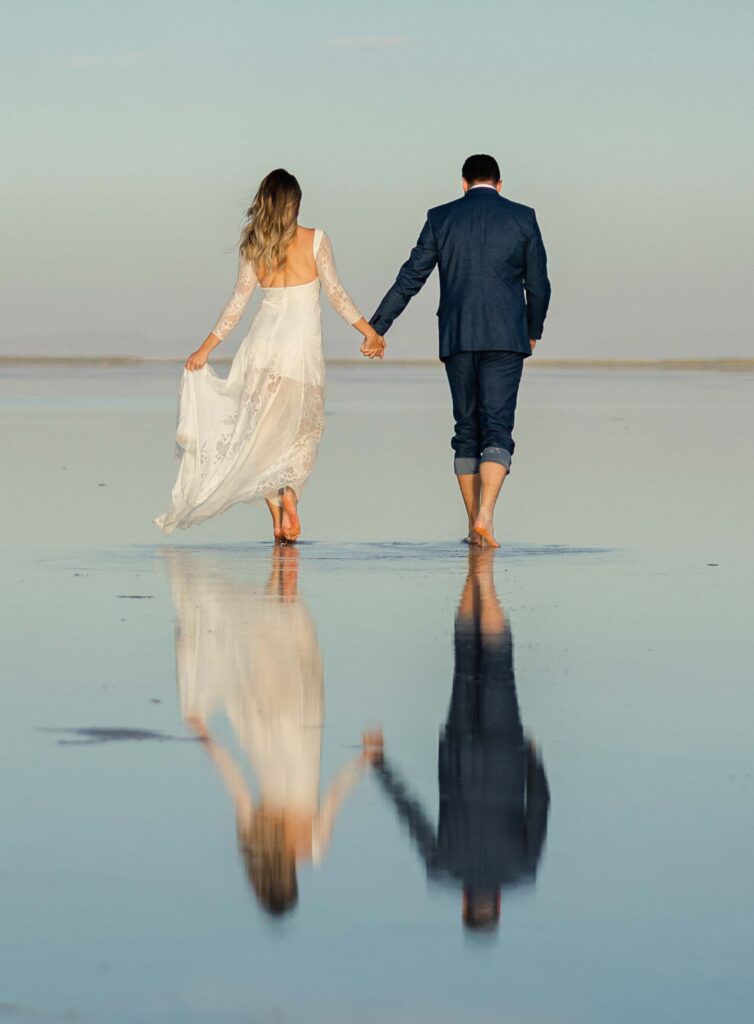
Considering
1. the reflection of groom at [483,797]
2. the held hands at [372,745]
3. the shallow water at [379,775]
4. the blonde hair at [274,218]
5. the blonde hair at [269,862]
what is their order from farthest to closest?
1. the blonde hair at [274,218]
2. the held hands at [372,745]
3. the reflection of groom at [483,797]
4. the blonde hair at [269,862]
5. the shallow water at [379,775]

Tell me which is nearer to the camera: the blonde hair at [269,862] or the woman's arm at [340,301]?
the blonde hair at [269,862]

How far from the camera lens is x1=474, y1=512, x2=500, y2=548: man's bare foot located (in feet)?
36.4

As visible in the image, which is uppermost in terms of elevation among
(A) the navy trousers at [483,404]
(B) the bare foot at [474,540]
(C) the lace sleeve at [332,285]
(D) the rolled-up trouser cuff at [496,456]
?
(C) the lace sleeve at [332,285]

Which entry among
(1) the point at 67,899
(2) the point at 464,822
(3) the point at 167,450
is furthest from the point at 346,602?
(3) the point at 167,450

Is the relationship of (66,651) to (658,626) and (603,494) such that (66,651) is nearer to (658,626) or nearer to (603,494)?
(658,626)

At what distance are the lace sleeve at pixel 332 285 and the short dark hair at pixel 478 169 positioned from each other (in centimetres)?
82

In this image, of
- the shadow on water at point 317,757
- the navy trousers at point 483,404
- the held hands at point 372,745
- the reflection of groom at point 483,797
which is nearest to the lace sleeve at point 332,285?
the navy trousers at point 483,404

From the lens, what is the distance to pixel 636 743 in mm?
5621

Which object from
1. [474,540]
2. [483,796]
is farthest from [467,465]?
[483,796]

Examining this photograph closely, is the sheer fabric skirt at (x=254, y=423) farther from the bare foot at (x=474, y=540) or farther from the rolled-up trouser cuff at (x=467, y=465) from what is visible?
the bare foot at (x=474, y=540)

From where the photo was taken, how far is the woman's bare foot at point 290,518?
→ 11602 millimetres

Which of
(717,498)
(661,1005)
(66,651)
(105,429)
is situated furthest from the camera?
(105,429)

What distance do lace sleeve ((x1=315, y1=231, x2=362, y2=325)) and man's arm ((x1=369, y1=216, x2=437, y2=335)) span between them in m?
0.13

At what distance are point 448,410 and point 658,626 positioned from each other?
24.8m
